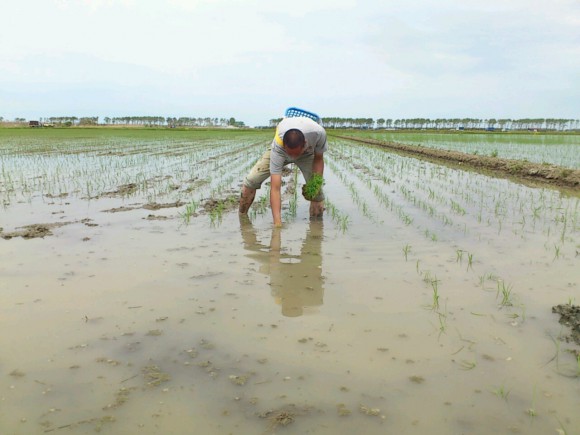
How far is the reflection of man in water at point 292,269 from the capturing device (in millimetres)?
2545

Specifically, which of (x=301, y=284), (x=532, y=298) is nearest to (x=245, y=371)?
(x=301, y=284)

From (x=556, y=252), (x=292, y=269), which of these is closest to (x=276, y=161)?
(x=292, y=269)

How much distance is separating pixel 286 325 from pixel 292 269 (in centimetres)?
90

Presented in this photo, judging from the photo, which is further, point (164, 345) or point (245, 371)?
point (164, 345)

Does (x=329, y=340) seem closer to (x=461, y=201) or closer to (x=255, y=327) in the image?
(x=255, y=327)

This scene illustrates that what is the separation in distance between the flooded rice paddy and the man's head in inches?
32.4

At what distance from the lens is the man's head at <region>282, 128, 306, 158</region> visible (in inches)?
159

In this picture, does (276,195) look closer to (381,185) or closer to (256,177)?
(256,177)

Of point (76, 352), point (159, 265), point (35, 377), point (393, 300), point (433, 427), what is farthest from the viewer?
point (159, 265)

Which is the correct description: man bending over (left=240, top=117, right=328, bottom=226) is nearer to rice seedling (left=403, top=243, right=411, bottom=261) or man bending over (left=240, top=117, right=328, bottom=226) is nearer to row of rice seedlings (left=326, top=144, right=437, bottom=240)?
row of rice seedlings (left=326, top=144, right=437, bottom=240)

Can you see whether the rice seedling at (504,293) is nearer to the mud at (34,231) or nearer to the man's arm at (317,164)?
the man's arm at (317,164)

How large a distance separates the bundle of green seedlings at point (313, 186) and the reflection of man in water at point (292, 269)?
50 centimetres

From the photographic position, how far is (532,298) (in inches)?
101

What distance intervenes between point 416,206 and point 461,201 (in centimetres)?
81
